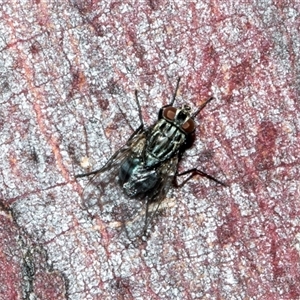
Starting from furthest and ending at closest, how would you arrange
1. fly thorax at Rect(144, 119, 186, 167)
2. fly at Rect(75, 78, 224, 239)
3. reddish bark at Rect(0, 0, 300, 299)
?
fly thorax at Rect(144, 119, 186, 167)
fly at Rect(75, 78, 224, 239)
reddish bark at Rect(0, 0, 300, 299)

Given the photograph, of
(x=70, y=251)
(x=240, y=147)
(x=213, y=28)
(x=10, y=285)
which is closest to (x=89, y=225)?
(x=70, y=251)

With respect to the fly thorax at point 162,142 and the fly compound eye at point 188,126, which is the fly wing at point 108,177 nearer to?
the fly thorax at point 162,142

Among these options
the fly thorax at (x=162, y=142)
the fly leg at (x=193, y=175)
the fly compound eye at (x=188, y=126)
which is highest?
the fly thorax at (x=162, y=142)

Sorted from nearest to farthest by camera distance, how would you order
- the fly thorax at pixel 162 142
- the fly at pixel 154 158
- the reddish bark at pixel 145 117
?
the reddish bark at pixel 145 117 < the fly at pixel 154 158 < the fly thorax at pixel 162 142

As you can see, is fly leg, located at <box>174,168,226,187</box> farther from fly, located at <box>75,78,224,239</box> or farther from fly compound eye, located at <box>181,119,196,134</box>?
fly compound eye, located at <box>181,119,196,134</box>

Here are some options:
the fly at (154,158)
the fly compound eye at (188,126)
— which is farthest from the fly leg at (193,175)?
the fly compound eye at (188,126)

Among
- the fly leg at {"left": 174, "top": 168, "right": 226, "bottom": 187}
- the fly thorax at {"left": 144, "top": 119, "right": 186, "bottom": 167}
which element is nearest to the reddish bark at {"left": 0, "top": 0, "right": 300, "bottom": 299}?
the fly leg at {"left": 174, "top": 168, "right": 226, "bottom": 187}

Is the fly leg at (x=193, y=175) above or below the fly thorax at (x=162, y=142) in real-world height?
below

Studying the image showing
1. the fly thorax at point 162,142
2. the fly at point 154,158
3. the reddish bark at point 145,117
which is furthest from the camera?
the fly thorax at point 162,142
